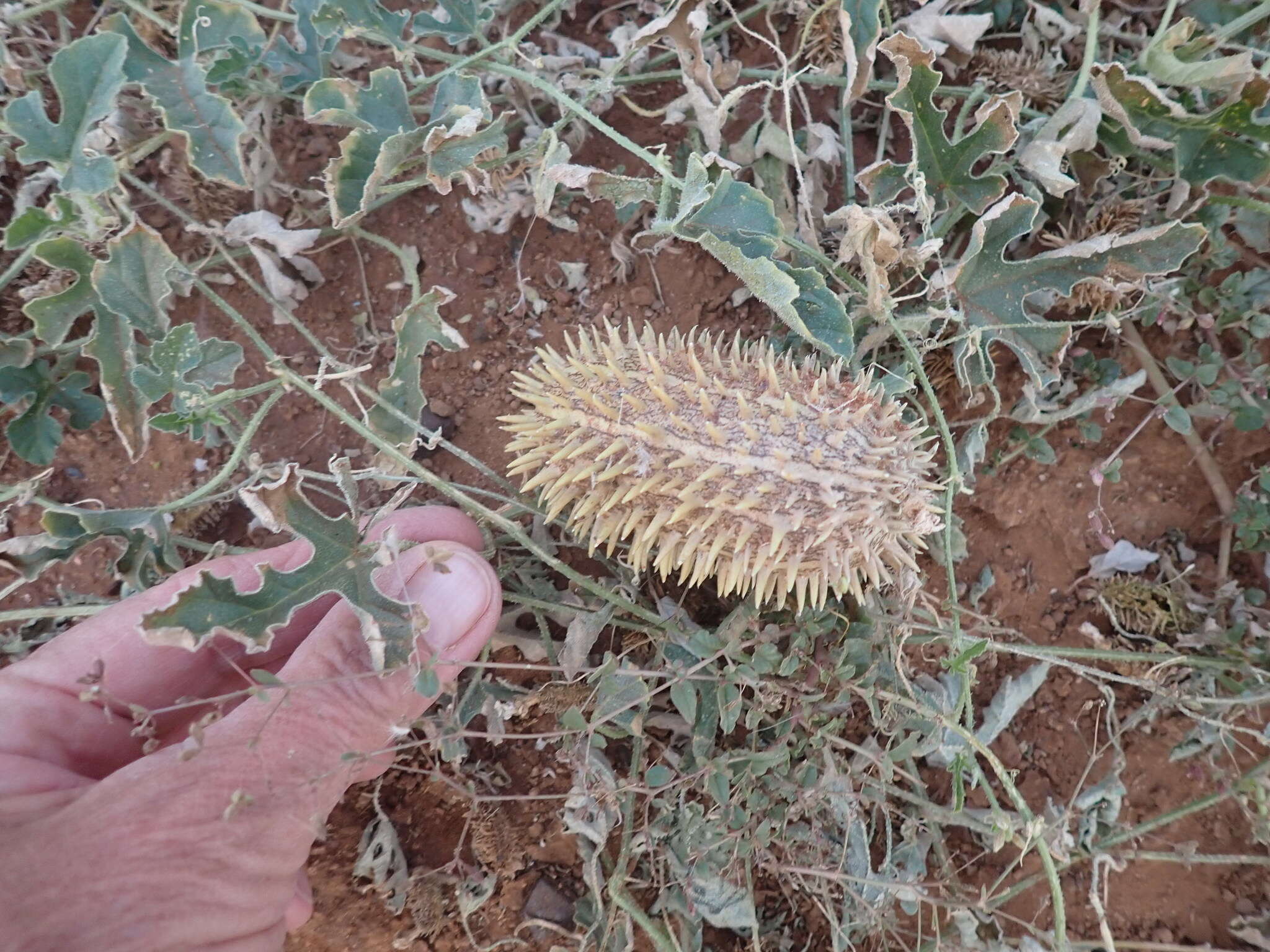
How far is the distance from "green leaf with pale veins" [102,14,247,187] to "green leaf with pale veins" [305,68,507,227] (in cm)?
27

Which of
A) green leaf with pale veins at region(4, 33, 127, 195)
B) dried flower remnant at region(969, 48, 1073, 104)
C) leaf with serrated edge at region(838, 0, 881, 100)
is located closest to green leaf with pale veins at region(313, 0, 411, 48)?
green leaf with pale veins at region(4, 33, 127, 195)

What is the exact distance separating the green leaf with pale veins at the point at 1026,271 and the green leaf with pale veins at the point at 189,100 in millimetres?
1935

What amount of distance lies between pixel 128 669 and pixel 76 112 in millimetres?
1402

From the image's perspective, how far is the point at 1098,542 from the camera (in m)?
2.66

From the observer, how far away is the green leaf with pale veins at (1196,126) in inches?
80.5

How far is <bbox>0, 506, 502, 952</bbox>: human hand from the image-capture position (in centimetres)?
162

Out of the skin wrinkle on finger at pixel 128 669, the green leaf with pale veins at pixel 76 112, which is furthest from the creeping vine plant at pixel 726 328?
the skin wrinkle on finger at pixel 128 669

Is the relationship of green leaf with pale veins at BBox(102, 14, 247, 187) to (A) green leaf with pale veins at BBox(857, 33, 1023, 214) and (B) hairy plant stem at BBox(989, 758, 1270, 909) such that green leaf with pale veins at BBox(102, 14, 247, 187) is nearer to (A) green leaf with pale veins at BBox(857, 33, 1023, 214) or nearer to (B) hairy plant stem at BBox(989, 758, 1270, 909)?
(A) green leaf with pale veins at BBox(857, 33, 1023, 214)

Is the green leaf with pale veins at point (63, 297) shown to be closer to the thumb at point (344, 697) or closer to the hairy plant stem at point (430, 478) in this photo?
the hairy plant stem at point (430, 478)

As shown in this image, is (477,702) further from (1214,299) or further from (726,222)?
(1214,299)

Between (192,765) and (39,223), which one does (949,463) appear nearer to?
(192,765)

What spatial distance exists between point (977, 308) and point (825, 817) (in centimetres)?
152

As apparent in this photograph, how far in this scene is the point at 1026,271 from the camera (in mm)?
2129

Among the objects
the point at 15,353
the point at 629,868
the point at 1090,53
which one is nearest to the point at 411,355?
the point at 15,353
